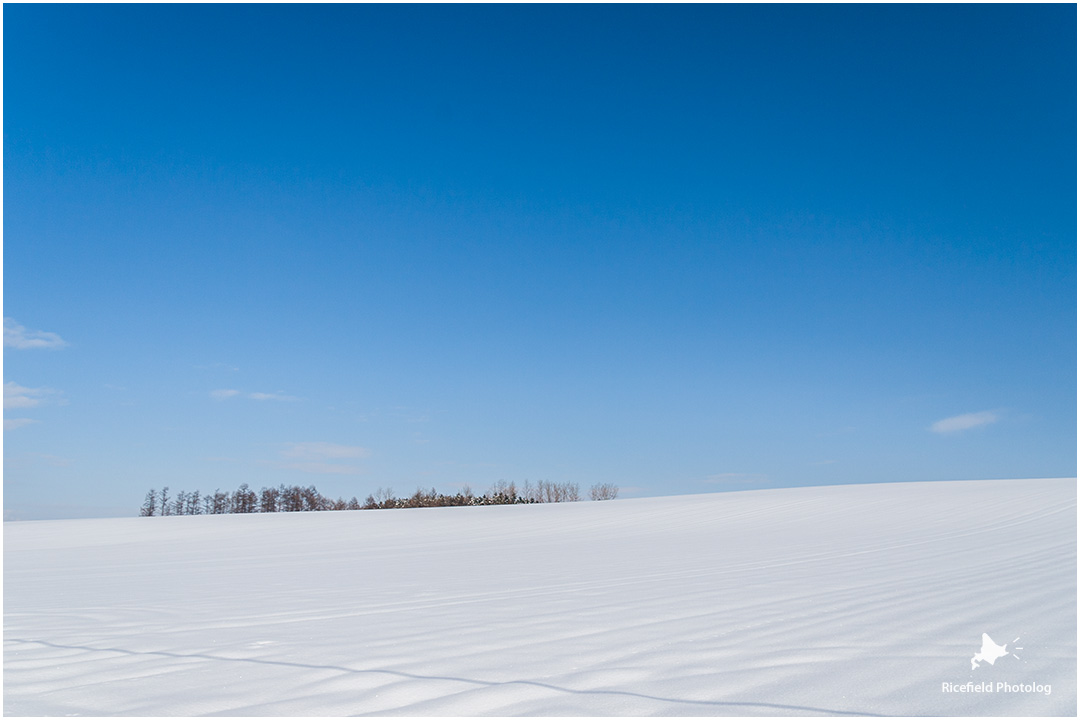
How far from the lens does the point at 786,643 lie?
3.12 metres

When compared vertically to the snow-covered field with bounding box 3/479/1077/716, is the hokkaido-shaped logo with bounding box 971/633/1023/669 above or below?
above

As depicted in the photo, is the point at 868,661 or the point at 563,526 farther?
the point at 563,526

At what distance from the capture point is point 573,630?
140 inches

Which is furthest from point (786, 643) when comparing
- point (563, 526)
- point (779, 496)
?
point (779, 496)

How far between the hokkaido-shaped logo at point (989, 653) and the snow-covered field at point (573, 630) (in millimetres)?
39

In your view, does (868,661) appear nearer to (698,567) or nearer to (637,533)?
(698,567)

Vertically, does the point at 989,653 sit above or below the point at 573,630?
above

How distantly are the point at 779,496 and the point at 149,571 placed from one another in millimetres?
13892

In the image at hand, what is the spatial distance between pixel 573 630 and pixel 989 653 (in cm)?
187

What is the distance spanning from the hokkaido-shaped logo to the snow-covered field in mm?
39

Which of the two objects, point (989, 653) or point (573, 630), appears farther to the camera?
point (573, 630)

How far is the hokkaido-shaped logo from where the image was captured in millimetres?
2797

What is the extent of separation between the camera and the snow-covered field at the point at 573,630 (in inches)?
98.9

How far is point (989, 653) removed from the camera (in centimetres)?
289
